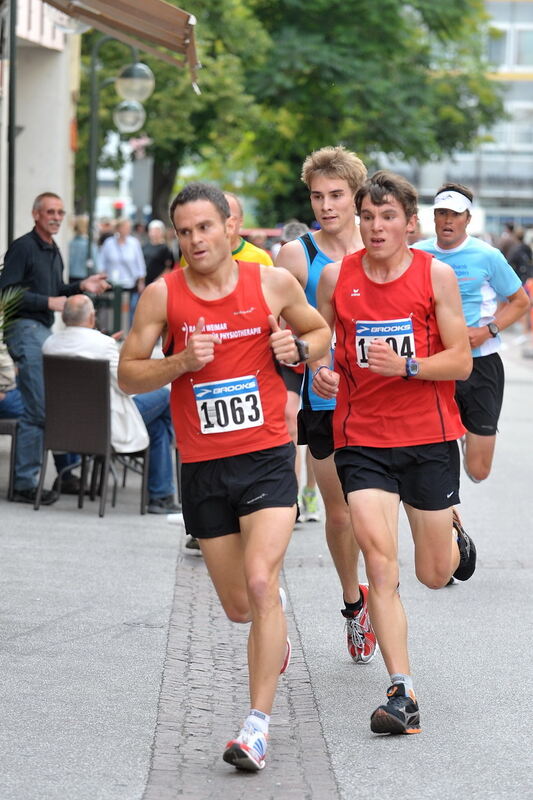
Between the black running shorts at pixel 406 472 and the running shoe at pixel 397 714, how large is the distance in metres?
0.74

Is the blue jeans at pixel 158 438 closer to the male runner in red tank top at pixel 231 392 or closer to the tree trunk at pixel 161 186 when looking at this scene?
the male runner in red tank top at pixel 231 392

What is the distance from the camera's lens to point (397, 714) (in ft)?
18.9

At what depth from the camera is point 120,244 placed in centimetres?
2719

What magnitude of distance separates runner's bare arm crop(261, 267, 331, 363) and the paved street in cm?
139

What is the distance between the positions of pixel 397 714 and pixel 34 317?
651cm

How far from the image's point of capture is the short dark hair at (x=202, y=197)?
18.1 ft

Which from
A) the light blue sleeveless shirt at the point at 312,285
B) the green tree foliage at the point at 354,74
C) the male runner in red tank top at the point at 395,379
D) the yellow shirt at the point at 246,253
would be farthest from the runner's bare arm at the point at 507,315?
the green tree foliage at the point at 354,74

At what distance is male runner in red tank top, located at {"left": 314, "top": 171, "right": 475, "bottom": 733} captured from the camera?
238 inches

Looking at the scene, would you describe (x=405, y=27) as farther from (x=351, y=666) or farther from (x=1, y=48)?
(x=351, y=666)

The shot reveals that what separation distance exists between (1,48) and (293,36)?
68.8 feet

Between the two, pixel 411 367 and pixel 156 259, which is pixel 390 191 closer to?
pixel 411 367

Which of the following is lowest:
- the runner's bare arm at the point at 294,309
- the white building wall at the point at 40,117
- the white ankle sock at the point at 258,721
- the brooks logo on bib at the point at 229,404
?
the white ankle sock at the point at 258,721

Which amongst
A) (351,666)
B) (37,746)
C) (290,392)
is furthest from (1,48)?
(37,746)

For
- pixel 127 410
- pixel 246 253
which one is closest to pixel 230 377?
pixel 246 253
